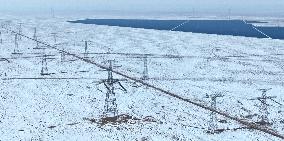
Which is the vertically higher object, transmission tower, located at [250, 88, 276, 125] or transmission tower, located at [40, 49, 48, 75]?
transmission tower, located at [40, 49, 48, 75]

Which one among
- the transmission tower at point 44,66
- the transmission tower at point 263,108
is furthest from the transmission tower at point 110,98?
the transmission tower at point 263,108

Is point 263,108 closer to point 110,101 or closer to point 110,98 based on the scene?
point 110,101

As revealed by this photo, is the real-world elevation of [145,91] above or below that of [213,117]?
above

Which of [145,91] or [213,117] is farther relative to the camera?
[145,91]

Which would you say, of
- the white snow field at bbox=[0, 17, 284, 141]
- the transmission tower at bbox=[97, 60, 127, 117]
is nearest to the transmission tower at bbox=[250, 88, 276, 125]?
the white snow field at bbox=[0, 17, 284, 141]

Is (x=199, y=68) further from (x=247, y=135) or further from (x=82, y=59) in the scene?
(x=247, y=135)

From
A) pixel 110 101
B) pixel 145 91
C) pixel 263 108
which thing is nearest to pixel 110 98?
pixel 110 101

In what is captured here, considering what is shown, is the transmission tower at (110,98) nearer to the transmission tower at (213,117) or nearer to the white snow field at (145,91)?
the white snow field at (145,91)

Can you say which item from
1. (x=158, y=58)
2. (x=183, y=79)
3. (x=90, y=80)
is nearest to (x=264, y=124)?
(x=183, y=79)

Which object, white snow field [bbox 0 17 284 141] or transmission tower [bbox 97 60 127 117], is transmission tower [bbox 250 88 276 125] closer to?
white snow field [bbox 0 17 284 141]
